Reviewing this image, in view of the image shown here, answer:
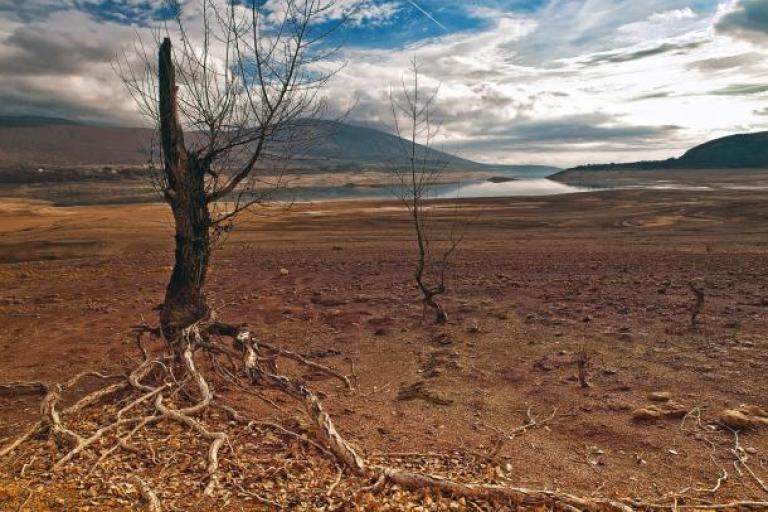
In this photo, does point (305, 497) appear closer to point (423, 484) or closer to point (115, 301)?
point (423, 484)

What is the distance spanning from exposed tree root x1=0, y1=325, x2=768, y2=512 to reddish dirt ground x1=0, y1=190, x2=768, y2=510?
0.57 meters

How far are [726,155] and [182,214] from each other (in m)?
165

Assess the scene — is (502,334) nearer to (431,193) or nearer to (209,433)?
(209,433)

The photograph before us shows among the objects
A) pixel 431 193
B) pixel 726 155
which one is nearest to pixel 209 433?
pixel 431 193

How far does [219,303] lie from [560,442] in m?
9.33

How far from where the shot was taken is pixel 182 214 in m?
7.32

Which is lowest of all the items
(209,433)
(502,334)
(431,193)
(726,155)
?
(502,334)

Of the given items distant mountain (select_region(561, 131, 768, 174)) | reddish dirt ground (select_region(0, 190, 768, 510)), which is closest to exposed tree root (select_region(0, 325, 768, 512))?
reddish dirt ground (select_region(0, 190, 768, 510))

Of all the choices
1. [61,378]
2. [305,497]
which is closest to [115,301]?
[61,378]

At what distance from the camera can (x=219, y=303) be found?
13148mm

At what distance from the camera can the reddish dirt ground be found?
5.82 meters

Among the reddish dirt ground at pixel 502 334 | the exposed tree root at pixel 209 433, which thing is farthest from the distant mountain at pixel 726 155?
the exposed tree root at pixel 209 433

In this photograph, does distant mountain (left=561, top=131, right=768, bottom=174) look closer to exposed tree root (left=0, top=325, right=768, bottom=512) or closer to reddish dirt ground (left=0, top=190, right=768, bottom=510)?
reddish dirt ground (left=0, top=190, right=768, bottom=510)

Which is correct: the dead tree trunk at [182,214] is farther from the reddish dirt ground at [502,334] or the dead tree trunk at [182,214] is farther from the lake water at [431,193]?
the lake water at [431,193]
